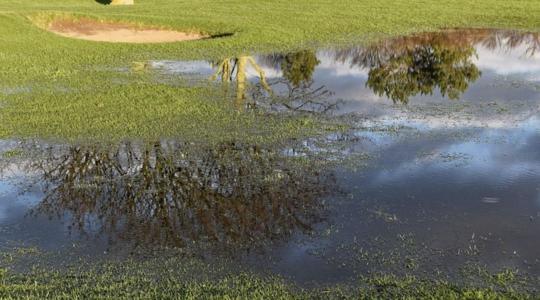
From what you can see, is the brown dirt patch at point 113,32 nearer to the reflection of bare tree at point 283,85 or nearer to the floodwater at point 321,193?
the reflection of bare tree at point 283,85

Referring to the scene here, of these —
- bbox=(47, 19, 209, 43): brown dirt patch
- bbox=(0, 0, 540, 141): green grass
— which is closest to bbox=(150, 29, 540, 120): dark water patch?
bbox=(0, 0, 540, 141): green grass

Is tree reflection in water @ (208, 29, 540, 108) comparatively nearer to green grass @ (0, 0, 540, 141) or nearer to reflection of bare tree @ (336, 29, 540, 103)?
reflection of bare tree @ (336, 29, 540, 103)

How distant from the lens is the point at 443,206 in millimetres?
10391

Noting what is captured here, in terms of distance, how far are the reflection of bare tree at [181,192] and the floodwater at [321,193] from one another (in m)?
0.03

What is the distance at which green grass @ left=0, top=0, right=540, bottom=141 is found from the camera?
1420 centimetres

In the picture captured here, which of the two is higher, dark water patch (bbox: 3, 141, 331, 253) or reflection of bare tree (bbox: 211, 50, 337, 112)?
reflection of bare tree (bbox: 211, 50, 337, 112)

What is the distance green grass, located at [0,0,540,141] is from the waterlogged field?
11 cm

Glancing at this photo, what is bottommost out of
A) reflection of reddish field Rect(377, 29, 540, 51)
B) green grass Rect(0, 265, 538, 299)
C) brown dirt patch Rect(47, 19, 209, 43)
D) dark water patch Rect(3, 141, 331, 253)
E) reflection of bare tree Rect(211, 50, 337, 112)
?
green grass Rect(0, 265, 538, 299)

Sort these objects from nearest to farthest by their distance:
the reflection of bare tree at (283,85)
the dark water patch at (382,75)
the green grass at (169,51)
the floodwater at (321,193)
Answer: the floodwater at (321,193) < the green grass at (169,51) < the reflection of bare tree at (283,85) < the dark water patch at (382,75)

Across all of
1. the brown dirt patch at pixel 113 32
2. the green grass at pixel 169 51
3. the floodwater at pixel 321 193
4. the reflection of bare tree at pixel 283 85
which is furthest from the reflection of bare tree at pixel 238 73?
the brown dirt patch at pixel 113 32

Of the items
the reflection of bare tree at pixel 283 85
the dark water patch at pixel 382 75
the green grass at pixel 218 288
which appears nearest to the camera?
the green grass at pixel 218 288

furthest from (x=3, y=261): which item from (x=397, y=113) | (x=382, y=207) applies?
(x=397, y=113)

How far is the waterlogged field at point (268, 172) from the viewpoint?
848 cm

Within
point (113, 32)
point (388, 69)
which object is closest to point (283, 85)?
point (388, 69)
